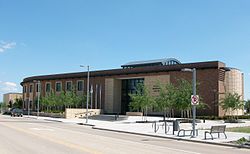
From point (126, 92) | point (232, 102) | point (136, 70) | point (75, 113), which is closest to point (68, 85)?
Result: point (126, 92)

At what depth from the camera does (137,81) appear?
7550 cm

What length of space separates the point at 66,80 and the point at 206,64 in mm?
38396

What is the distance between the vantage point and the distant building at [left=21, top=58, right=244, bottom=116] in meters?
59.7

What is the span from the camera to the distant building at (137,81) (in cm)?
5966

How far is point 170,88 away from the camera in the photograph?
5047 cm

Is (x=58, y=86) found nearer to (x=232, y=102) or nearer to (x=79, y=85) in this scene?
(x=79, y=85)

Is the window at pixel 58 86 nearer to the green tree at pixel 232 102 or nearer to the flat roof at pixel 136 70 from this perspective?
the flat roof at pixel 136 70

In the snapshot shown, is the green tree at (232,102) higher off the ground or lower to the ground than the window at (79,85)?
lower

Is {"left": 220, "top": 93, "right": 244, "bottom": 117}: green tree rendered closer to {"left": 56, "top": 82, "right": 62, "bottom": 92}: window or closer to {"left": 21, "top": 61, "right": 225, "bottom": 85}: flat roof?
{"left": 21, "top": 61, "right": 225, "bottom": 85}: flat roof

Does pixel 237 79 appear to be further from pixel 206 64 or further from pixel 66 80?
pixel 66 80

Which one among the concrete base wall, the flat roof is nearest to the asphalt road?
the flat roof

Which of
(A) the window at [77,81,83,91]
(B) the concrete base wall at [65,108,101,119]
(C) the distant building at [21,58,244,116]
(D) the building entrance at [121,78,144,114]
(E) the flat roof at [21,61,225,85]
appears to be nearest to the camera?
(C) the distant building at [21,58,244,116]

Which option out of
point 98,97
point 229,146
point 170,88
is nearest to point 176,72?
point 170,88

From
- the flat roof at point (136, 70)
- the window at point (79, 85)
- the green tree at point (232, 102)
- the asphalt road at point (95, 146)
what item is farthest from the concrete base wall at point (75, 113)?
the asphalt road at point (95, 146)
